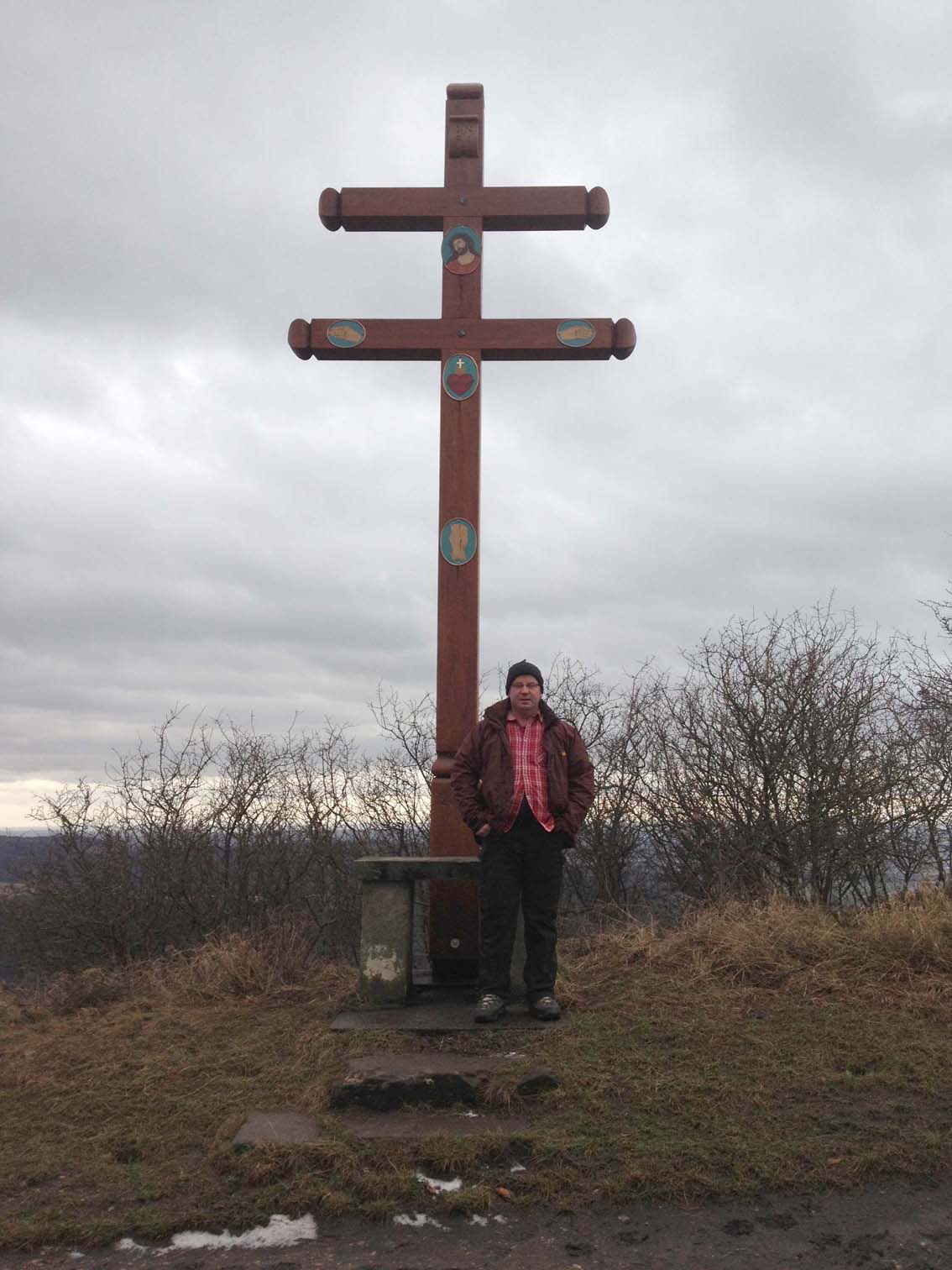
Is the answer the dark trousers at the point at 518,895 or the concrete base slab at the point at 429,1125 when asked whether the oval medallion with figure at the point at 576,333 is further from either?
the concrete base slab at the point at 429,1125

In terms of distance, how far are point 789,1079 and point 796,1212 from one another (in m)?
0.84

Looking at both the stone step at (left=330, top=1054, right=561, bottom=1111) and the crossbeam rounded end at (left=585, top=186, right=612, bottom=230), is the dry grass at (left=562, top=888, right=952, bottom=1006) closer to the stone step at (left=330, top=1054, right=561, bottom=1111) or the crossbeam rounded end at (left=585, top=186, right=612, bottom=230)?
the stone step at (left=330, top=1054, right=561, bottom=1111)

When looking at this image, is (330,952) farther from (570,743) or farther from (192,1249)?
(192,1249)

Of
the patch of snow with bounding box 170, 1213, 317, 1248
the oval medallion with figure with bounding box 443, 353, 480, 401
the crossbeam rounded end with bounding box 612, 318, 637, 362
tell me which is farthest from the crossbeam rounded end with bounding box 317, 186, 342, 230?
the patch of snow with bounding box 170, 1213, 317, 1248

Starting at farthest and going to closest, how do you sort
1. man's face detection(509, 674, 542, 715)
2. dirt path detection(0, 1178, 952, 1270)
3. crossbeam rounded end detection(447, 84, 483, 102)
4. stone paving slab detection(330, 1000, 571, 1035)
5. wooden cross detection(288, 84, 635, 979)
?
crossbeam rounded end detection(447, 84, 483, 102) → wooden cross detection(288, 84, 635, 979) → man's face detection(509, 674, 542, 715) → stone paving slab detection(330, 1000, 571, 1035) → dirt path detection(0, 1178, 952, 1270)

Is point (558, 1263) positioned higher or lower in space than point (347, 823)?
lower

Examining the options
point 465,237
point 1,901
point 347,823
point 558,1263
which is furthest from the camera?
point 1,901

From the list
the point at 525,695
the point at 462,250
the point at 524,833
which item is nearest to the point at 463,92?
the point at 462,250

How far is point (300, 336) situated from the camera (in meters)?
5.45

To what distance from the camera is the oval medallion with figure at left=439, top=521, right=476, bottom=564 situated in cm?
526

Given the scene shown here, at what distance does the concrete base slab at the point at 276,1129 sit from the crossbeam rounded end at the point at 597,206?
471 centimetres

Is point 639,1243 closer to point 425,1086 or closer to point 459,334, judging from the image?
point 425,1086

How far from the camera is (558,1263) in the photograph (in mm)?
2389

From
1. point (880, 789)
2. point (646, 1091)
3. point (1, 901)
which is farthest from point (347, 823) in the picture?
point (646, 1091)
